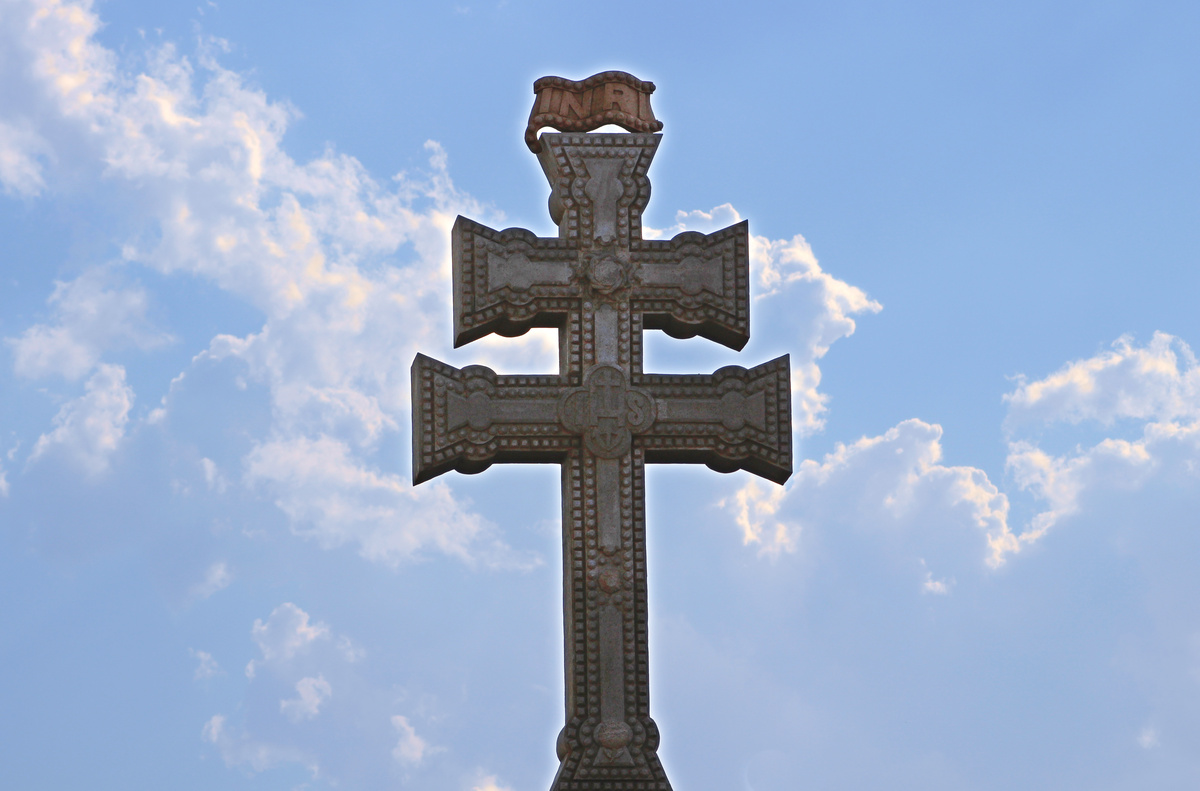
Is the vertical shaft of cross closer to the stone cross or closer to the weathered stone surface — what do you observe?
the stone cross

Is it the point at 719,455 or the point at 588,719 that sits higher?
the point at 719,455

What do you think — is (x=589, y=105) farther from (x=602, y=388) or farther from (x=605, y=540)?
(x=605, y=540)

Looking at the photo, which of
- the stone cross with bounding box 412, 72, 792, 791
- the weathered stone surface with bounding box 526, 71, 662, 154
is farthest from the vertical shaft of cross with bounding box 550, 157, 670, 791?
the weathered stone surface with bounding box 526, 71, 662, 154

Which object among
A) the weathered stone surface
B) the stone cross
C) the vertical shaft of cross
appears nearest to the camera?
the vertical shaft of cross

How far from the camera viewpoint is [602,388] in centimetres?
1102

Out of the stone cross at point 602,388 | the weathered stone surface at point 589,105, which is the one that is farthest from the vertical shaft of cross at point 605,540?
the weathered stone surface at point 589,105

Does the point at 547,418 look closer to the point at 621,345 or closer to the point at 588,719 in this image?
the point at 621,345

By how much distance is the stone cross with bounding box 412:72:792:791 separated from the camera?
10.7 m

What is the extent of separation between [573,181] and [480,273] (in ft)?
2.44

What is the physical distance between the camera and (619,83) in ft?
37.5

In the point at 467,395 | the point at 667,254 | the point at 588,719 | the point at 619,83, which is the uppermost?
the point at 619,83

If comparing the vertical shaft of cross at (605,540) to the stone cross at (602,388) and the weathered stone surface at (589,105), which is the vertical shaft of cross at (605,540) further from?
the weathered stone surface at (589,105)

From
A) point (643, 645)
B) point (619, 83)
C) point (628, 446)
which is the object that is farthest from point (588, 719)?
point (619, 83)

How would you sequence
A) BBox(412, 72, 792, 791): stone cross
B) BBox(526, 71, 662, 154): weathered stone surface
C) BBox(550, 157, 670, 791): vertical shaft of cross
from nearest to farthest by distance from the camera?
BBox(550, 157, 670, 791): vertical shaft of cross < BBox(412, 72, 792, 791): stone cross < BBox(526, 71, 662, 154): weathered stone surface
